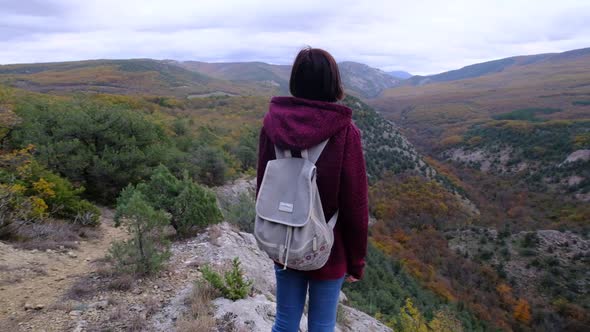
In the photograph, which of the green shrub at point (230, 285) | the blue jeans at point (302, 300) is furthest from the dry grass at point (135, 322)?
the blue jeans at point (302, 300)

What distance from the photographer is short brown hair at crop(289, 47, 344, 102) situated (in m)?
1.71

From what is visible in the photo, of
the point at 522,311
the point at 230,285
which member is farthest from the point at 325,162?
the point at 522,311

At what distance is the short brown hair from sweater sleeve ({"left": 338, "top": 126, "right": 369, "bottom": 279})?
8.1 inches

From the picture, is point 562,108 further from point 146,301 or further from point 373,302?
point 146,301

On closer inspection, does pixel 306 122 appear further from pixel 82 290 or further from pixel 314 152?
pixel 82 290

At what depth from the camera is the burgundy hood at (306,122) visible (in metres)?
1.63

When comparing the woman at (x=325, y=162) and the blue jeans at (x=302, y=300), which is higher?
Result: the woman at (x=325, y=162)

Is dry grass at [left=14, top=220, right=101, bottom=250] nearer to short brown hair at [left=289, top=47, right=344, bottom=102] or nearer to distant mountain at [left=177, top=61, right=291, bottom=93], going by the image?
short brown hair at [left=289, top=47, right=344, bottom=102]

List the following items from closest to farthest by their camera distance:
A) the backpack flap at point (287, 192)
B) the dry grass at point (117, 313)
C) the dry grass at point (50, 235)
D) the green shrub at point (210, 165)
Result: 1. the backpack flap at point (287, 192)
2. the dry grass at point (117, 313)
3. the dry grass at point (50, 235)
4. the green shrub at point (210, 165)

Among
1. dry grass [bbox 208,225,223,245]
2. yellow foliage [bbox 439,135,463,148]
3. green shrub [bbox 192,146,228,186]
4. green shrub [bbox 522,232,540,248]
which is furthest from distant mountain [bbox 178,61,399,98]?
dry grass [bbox 208,225,223,245]

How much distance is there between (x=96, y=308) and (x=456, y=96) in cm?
11207

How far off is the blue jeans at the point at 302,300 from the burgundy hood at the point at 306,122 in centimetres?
64

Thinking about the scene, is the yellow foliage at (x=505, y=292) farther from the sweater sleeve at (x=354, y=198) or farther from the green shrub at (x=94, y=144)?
the sweater sleeve at (x=354, y=198)

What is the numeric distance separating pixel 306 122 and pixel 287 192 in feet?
1.03
